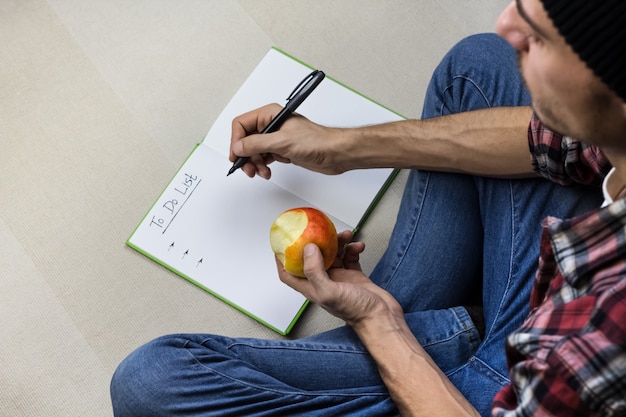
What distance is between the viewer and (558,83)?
0.65 meters

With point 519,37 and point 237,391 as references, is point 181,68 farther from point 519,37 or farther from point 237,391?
point 519,37

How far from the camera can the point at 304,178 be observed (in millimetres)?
1189

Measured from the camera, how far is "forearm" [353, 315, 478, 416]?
33.4 inches

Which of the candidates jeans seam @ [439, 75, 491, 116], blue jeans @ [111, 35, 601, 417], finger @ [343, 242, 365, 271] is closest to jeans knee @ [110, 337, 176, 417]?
blue jeans @ [111, 35, 601, 417]

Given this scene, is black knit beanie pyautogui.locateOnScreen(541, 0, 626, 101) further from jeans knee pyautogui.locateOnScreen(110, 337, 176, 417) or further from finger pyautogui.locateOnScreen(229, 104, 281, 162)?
jeans knee pyautogui.locateOnScreen(110, 337, 176, 417)

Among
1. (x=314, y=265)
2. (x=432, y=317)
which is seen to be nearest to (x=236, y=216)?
(x=314, y=265)

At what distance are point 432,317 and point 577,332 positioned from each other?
14.6 inches

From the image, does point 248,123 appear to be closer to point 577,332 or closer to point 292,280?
point 292,280

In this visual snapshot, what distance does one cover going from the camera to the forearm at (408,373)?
849mm

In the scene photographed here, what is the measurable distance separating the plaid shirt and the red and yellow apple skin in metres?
0.35

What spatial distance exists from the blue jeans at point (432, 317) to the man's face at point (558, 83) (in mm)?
273

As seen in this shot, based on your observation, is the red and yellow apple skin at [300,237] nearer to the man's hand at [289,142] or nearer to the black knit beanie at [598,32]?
the man's hand at [289,142]

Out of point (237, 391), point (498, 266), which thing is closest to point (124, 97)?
point (237, 391)

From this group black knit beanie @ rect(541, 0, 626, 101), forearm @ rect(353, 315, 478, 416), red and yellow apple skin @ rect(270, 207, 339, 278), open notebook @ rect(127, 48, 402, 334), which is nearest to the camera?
black knit beanie @ rect(541, 0, 626, 101)
